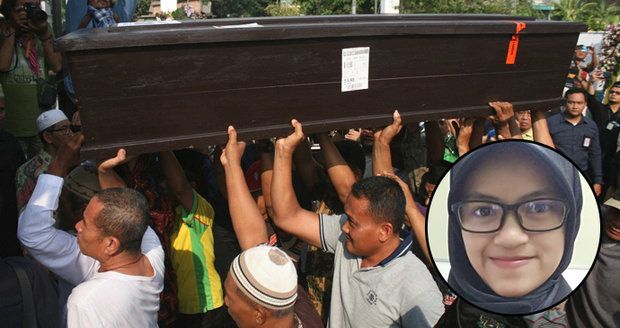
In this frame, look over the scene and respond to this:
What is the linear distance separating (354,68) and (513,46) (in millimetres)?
788

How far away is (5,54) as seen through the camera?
143 inches

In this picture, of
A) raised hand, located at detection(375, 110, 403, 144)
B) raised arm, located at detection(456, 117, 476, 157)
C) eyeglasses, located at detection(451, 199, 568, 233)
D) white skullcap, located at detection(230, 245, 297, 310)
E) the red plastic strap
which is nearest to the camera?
eyeglasses, located at detection(451, 199, 568, 233)

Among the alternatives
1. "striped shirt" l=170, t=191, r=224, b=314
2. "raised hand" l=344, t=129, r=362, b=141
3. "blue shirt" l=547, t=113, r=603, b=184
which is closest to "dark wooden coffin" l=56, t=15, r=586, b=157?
"striped shirt" l=170, t=191, r=224, b=314

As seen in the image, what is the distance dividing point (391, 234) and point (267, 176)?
765mm

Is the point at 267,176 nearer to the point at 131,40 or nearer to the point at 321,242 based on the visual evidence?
the point at 321,242

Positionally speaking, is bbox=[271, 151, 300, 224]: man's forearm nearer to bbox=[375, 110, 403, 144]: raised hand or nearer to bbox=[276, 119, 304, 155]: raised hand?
bbox=[276, 119, 304, 155]: raised hand

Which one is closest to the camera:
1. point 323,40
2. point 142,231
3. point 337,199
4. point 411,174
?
point 142,231

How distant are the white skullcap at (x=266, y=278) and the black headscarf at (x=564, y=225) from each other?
0.65 m

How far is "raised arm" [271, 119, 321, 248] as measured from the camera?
86.1 inches

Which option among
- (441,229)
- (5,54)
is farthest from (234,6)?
(441,229)

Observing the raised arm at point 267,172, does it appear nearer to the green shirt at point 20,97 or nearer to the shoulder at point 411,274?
the shoulder at point 411,274

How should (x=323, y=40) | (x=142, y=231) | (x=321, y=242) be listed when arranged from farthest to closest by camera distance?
(x=321, y=242)
(x=323, y=40)
(x=142, y=231)

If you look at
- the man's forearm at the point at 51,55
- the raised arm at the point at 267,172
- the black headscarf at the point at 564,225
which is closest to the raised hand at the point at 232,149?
the raised arm at the point at 267,172

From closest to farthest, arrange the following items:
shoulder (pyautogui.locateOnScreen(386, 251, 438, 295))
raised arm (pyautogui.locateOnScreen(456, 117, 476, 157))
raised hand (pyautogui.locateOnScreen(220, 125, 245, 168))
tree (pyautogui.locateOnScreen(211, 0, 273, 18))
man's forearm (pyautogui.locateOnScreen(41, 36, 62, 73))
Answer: shoulder (pyautogui.locateOnScreen(386, 251, 438, 295)), raised hand (pyautogui.locateOnScreen(220, 125, 245, 168)), raised arm (pyautogui.locateOnScreen(456, 117, 476, 157)), man's forearm (pyautogui.locateOnScreen(41, 36, 62, 73)), tree (pyautogui.locateOnScreen(211, 0, 273, 18))
